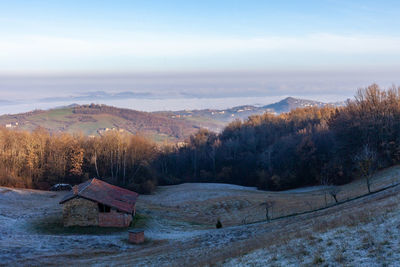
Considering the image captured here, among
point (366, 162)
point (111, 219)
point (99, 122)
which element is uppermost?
point (99, 122)

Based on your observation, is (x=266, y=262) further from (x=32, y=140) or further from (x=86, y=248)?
(x=32, y=140)

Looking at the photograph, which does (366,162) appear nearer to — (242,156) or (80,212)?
(80,212)

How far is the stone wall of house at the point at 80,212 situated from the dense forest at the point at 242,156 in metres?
29.8

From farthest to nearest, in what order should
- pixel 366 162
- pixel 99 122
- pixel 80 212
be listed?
pixel 99 122 < pixel 366 162 < pixel 80 212

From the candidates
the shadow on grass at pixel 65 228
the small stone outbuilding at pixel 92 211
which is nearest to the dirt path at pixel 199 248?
the shadow on grass at pixel 65 228

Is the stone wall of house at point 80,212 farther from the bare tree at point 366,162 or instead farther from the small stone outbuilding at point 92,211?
the bare tree at point 366,162

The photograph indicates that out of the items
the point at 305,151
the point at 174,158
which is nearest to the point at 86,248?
the point at 305,151

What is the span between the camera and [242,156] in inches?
3297

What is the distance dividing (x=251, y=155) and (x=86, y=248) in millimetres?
59948

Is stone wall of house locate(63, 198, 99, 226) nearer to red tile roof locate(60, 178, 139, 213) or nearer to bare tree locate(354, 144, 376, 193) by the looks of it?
red tile roof locate(60, 178, 139, 213)

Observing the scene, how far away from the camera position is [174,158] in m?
90.8

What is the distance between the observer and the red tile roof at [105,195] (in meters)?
32.3

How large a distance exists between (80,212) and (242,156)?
55244mm

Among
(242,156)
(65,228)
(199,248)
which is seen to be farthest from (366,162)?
(242,156)
